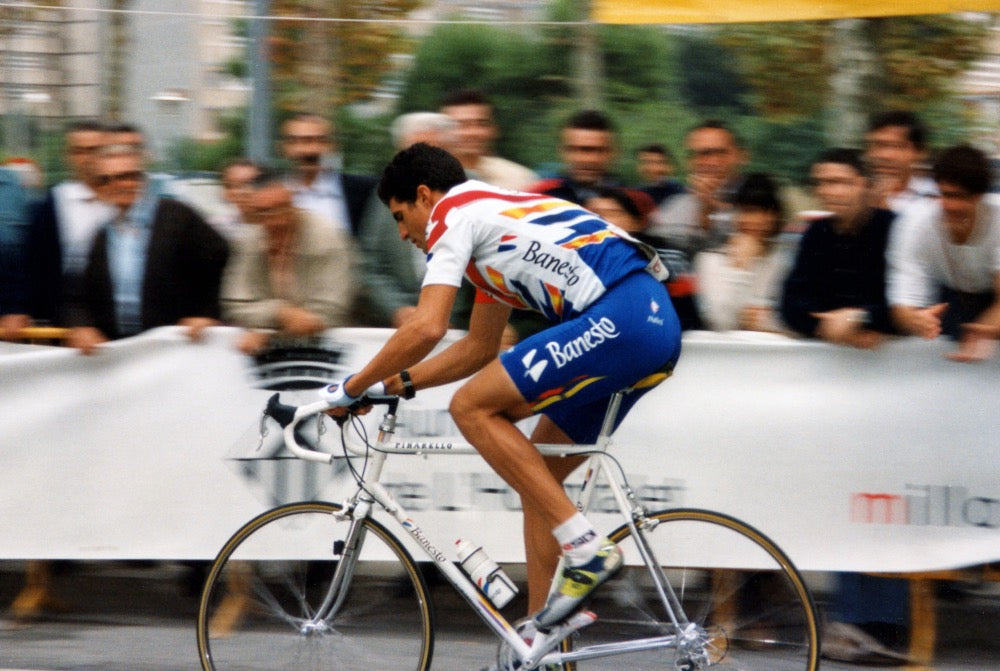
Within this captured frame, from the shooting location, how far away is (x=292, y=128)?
254 inches

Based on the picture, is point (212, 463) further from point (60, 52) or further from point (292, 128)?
point (60, 52)

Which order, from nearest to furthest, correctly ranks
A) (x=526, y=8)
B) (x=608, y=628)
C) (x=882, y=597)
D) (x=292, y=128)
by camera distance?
(x=608, y=628) < (x=882, y=597) < (x=292, y=128) < (x=526, y=8)

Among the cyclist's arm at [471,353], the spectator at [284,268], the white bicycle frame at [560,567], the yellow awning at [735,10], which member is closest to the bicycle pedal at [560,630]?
the white bicycle frame at [560,567]

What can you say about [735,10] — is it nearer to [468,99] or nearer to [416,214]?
[468,99]

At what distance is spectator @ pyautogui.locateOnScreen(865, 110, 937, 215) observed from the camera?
6.02 m

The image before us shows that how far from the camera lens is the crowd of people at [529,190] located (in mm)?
5434

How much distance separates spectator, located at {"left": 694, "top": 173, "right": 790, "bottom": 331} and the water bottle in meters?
1.71

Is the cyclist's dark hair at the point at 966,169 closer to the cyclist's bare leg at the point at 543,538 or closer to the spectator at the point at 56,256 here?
the cyclist's bare leg at the point at 543,538

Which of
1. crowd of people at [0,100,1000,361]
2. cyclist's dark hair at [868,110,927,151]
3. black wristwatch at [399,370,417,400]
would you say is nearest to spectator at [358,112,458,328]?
crowd of people at [0,100,1000,361]

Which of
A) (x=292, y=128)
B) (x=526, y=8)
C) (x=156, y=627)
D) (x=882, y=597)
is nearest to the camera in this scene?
(x=882, y=597)

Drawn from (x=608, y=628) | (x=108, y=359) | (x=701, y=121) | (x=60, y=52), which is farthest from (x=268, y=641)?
(x=60, y=52)

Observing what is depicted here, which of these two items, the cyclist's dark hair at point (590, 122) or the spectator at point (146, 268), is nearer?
the spectator at point (146, 268)

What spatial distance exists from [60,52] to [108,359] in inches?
83.2

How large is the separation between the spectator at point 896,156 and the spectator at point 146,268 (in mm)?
2742
